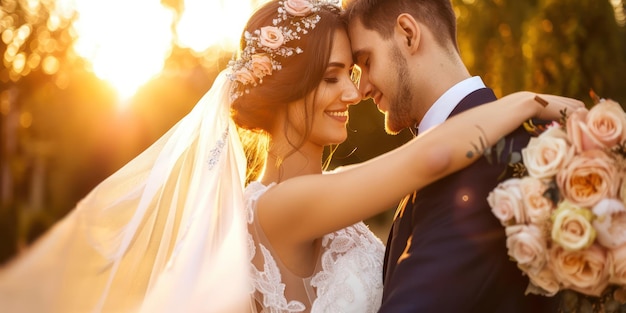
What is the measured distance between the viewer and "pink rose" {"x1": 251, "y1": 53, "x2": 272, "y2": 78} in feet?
14.1

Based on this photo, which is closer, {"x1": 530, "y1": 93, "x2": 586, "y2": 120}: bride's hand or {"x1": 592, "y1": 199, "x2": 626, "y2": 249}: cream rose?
{"x1": 592, "y1": 199, "x2": 626, "y2": 249}: cream rose

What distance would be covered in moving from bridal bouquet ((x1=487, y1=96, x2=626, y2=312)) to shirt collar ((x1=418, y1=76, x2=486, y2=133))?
31.9 inches

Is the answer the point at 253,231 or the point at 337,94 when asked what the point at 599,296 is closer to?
the point at 253,231

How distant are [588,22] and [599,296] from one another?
10.0 m

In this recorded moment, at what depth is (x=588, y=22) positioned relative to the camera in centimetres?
1204

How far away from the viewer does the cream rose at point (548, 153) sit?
110 inches

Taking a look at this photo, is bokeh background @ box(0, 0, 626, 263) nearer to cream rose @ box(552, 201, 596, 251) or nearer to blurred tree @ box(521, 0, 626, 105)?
blurred tree @ box(521, 0, 626, 105)

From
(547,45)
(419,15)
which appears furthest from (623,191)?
(547,45)

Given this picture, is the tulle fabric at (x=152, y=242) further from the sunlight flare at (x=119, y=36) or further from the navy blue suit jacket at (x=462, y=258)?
the sunlight flare at (x=119, y=36)

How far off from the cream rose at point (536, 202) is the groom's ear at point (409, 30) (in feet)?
4.18

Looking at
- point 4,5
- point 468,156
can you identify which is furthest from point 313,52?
point 4,5

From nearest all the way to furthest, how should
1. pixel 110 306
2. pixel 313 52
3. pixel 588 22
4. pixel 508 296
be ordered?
pixel 508 296 < pixel 110 306 < pixel 313 52 < pixel 588 22

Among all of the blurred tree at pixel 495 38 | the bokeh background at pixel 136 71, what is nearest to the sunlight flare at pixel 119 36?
the bokeh background at pixel 136 71

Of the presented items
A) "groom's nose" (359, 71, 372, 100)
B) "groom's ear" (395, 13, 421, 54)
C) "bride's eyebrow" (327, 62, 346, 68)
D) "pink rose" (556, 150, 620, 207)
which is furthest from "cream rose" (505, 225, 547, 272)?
"bride's eyebrow" (327, 62, 346, 68)
